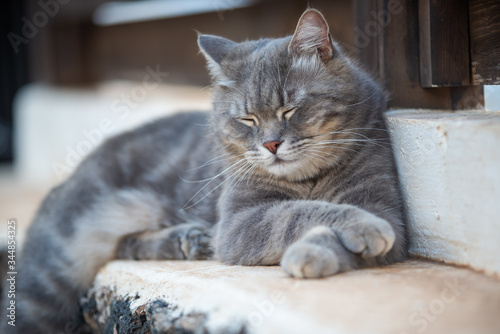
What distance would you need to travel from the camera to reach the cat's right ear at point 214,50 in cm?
271

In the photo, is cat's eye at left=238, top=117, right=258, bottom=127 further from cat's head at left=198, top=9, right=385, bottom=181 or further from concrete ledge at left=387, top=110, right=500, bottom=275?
concrete ledge at left=387, top=110, right=500, bottom=275

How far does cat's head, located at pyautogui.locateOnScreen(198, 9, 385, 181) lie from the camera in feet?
7.68


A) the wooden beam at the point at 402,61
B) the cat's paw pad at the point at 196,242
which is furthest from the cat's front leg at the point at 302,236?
the wooden beam at the point at 402,61

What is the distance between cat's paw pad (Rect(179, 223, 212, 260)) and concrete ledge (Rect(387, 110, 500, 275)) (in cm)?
104

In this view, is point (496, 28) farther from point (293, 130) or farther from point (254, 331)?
point (254, 331)

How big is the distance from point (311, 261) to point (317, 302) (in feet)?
0.74

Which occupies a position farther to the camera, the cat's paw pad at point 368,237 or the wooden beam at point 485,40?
the wooden beam at point 485,40

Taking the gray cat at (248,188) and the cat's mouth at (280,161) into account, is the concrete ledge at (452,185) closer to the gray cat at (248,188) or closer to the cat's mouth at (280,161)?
the gray cat at (248,188)

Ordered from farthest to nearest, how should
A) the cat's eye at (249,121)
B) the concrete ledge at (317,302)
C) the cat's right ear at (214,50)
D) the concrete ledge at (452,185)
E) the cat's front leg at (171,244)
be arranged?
the cat's front leg at (171,244) → the cat's right ear at (214,50) → the cat's eye at (249,121) → the concrete ledge at (452,185) → the concrete ledge at (317,302)

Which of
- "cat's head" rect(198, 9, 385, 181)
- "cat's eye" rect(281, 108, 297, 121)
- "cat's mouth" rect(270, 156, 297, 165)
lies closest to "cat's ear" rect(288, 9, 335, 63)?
"cat's head" rect(198, 9, 385, 181)

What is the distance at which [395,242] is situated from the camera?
6.96ft

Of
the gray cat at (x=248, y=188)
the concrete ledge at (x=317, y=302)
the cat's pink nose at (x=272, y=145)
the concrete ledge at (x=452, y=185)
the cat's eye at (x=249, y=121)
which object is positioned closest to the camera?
the concrete ledge at (x=317, y=302)

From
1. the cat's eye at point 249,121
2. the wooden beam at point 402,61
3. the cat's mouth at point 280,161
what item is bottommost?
the cat's mouth at point 280,161

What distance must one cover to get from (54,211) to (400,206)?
209cm
